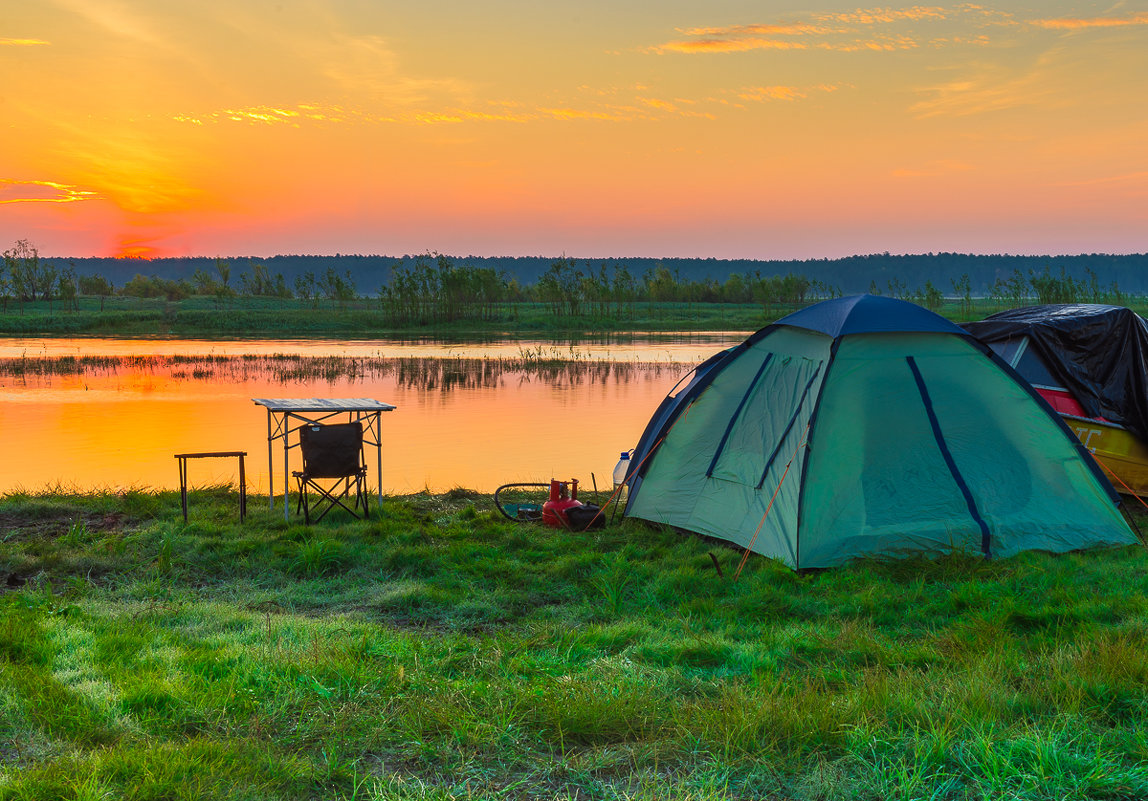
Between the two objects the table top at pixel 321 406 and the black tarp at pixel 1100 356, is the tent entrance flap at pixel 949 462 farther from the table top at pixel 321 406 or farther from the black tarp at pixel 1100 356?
the table top at pixel 321 406

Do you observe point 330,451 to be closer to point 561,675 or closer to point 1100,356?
point 561,675

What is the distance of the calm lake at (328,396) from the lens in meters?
11.6

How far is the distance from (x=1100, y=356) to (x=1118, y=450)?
0.97 meters

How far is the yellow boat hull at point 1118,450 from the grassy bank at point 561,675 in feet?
8.05

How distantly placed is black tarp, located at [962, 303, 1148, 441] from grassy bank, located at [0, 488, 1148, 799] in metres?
2.70

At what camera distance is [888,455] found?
6.89 meters

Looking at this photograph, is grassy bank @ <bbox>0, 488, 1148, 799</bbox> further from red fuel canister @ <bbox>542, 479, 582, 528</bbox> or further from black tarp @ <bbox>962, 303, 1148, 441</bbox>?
black tarp @ <bbox>962, 303, 1148, 441</bbox>

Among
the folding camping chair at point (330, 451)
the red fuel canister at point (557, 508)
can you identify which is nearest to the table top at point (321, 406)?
the folding camping chair at point (330, 451)

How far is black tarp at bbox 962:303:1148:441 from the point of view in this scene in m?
8.93

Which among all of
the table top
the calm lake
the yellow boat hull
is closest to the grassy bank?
the table top

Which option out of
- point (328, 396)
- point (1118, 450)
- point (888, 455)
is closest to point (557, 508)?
point (888, 455)

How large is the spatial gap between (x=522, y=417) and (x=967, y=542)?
10.4 meters

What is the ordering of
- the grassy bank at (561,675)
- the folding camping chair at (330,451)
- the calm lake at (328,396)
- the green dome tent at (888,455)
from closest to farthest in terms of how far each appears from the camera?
the grassy bank at (561,675) < the green dome tent at (888,455) < the folding camping chair at (330,451) < the calm lake at (328,396)

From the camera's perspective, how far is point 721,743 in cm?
341
